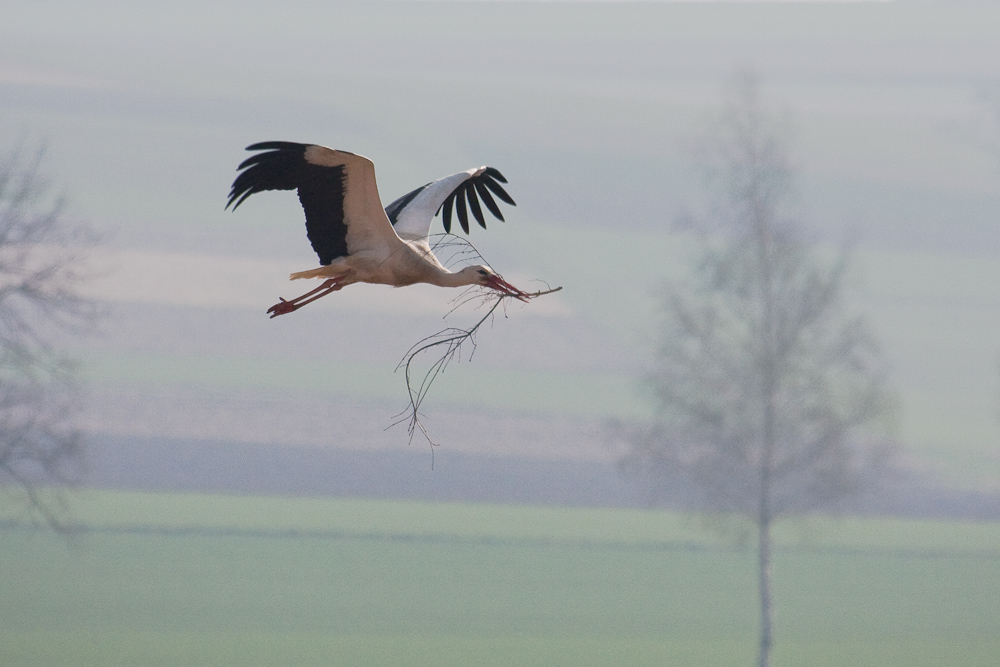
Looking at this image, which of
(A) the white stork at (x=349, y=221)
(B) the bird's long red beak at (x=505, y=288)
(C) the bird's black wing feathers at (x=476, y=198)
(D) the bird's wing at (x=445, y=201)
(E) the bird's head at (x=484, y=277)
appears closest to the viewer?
(B) the bird's long red beak at (x=505, y=288)

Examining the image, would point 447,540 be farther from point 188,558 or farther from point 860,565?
point 860,565

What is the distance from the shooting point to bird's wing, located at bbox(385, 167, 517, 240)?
775 cm

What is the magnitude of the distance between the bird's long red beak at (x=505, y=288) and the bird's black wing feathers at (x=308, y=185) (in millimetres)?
812

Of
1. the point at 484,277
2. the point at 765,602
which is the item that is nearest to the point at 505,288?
the point at 484,277

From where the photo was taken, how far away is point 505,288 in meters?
6.98

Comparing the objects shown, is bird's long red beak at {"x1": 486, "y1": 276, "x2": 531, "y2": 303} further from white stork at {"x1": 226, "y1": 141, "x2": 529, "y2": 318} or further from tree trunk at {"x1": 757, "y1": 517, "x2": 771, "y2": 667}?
tree trunk at {"x1": 757, "y1": 517, "x2": 771, "y2": 667}

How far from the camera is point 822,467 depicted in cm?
2609

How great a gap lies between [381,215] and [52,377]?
19.8 meters

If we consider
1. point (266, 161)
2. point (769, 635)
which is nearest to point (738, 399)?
point (769, 635)

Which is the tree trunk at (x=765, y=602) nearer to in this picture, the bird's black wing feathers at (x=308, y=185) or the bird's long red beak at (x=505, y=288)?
the bird's black wing feathers at (x=308, y=185)

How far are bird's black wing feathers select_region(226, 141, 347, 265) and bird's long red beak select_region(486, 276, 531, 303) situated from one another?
0.81 m

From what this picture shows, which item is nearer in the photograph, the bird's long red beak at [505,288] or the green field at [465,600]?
the bird's long red beak at [505,288]

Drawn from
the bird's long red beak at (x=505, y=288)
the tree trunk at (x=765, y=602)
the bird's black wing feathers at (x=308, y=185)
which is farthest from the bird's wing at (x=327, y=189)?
the tree trunk at (x=765, y=602)

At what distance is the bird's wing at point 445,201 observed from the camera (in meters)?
7.75
